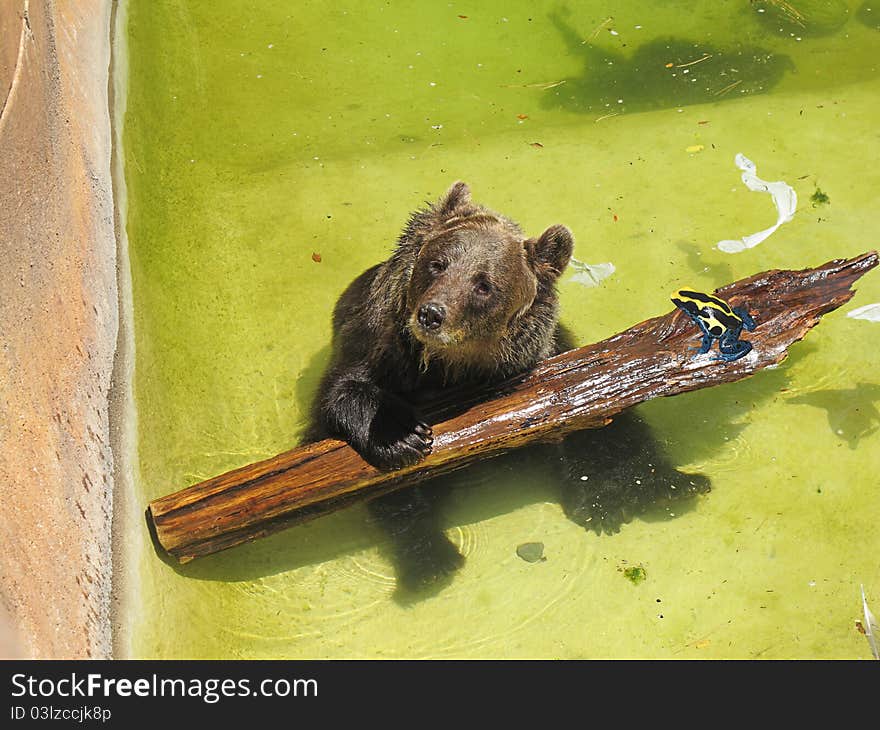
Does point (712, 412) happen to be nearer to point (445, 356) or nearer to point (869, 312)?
point (869, 312)

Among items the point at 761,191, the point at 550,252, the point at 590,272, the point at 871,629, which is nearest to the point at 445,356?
the point at 550,252

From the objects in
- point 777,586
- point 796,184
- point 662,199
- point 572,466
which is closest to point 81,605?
point 572,466

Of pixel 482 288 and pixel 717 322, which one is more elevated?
pixel 482 288

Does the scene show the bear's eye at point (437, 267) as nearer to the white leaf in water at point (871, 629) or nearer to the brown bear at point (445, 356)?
the brown bear at point (445, 356)

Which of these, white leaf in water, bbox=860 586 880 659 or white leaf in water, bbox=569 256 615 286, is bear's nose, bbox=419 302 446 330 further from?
white leaf in water, bbox=860 586 880 659

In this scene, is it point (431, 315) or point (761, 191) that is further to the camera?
point (761, 191)

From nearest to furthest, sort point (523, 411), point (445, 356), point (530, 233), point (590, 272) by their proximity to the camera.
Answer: point (523, 411), point (445, 356), point (590, 272), point (530, 233)
